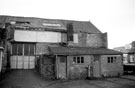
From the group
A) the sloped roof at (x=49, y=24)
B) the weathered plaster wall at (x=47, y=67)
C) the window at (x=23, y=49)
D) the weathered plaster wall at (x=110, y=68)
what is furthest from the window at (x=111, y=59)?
the window at (x=23, y=49)

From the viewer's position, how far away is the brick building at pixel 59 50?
19.1 metres

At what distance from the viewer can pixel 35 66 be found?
76.8 ft

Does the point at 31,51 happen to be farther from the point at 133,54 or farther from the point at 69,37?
the point at 133,54

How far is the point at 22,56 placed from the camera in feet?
76.6

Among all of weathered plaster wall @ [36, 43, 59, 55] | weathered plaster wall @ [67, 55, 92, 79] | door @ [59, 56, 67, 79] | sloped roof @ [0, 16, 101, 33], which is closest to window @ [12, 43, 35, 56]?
weathered plaster wall @ [36, 43, 59, 55]

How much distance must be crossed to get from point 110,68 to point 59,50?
8.38 m

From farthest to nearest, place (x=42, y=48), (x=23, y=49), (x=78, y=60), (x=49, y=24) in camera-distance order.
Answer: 1. (x=49, y=24)
2. (x=42, y=48)
3. (x=23, y=49)
4. (x=78, y=60)

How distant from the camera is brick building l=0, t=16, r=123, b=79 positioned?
19.1 metres

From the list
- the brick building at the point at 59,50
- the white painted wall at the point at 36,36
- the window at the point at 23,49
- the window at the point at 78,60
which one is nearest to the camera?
the brick building at the point at 59,50

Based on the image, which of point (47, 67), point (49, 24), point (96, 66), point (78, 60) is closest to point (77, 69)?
point (78, 60)

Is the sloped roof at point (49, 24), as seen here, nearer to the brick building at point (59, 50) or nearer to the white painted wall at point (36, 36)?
the brick building at point (59, 50)

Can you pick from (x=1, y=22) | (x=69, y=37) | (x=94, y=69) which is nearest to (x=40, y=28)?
(x=69, y=37)

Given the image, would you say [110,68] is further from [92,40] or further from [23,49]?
[23,49]

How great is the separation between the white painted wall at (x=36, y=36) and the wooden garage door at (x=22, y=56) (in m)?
1.05
